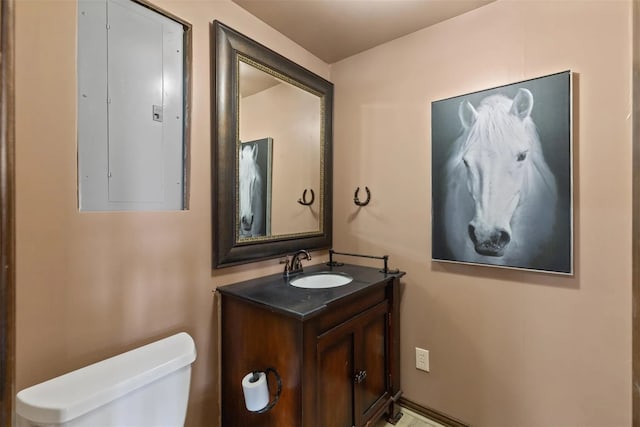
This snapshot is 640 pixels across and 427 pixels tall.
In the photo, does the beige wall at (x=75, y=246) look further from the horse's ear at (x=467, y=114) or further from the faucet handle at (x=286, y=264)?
the horse's ear at (x=467, y=114)

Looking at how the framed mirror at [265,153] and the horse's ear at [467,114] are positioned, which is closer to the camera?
the framed mirror at [265,153]

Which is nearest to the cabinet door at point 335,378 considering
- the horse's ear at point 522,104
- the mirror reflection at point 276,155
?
the mirror reflection at point 276,155

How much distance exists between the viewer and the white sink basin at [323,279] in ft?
5.47

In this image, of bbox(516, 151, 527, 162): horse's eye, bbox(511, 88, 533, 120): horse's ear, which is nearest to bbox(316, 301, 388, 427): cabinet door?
bbox(516, 151, 527, 162): horse's eye

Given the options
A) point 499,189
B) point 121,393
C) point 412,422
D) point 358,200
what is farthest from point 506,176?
point 121,393

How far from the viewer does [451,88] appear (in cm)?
165

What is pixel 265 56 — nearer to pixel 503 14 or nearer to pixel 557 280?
pixel 503 14

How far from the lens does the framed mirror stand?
143 cm

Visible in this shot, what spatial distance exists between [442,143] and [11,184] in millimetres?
1776

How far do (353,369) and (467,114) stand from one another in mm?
1408

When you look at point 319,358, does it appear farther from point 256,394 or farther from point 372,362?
point 372,362

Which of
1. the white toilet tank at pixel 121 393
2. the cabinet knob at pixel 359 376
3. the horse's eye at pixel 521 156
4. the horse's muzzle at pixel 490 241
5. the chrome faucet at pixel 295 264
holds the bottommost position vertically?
the cabinet knob at pixel 359 376

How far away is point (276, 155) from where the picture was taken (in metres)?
1.75

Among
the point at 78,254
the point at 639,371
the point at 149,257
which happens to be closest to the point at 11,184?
the point at 78,254
